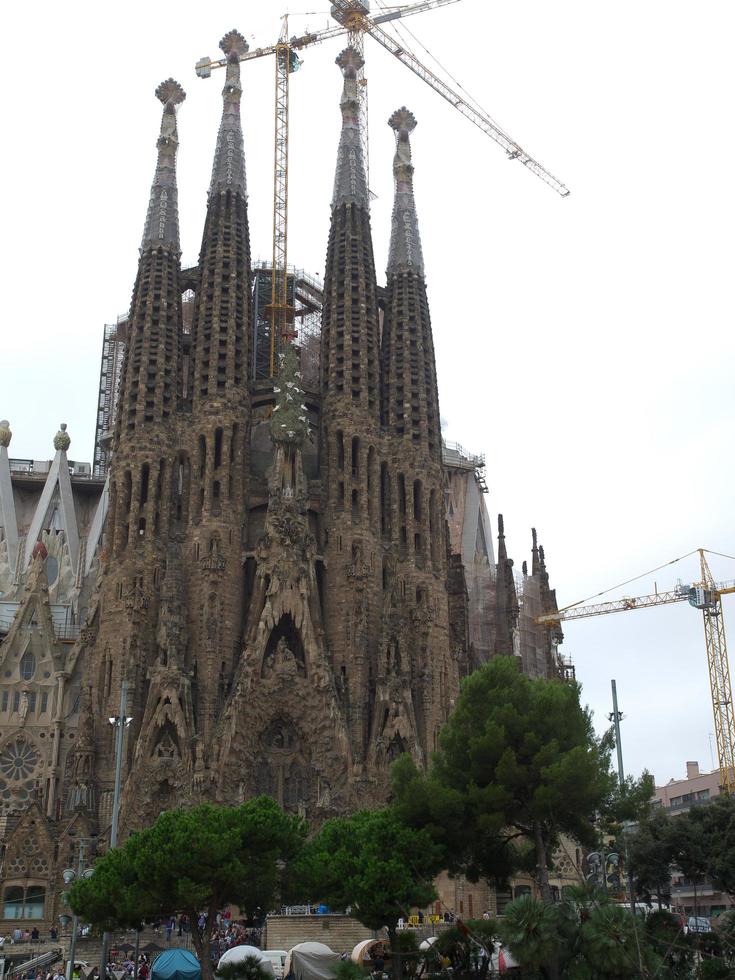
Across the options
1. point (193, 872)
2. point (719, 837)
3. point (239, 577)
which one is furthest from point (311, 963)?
point (239, 577)

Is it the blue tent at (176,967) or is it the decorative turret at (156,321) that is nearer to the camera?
the blue tent at (176,967)

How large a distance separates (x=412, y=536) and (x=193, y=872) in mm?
30791

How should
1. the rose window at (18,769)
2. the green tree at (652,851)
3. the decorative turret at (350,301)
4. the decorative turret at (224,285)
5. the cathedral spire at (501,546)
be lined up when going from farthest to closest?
the cathedral spire at (501,546) < the decorative turret at (350,301) < the decorative turret at (224,285) < the rose window at (18,769) < the green tree at (652,851)

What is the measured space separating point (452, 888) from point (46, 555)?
3076 centimetres

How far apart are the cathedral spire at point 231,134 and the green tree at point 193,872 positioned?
139 ft

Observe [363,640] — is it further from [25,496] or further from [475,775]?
[25,496]

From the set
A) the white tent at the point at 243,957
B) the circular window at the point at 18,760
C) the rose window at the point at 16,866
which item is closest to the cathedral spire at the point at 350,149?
the circular window at the point at 18,760

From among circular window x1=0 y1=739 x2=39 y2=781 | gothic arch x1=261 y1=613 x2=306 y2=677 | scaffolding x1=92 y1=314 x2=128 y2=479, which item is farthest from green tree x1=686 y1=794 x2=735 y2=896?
scaffolding x1=92 y1=314 x2=128 y2=479

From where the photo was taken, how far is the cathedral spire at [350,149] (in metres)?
66.9

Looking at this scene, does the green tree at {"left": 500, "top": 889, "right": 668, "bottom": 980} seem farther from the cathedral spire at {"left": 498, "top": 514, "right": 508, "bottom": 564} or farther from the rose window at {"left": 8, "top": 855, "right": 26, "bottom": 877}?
the cathedral spire at {"left": 498, "top": 514, "right": 508, "bottom": 564}

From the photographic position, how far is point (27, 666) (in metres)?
60.8

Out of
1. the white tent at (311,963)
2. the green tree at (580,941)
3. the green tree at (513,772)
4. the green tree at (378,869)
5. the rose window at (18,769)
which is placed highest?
the rose window at (18,769)

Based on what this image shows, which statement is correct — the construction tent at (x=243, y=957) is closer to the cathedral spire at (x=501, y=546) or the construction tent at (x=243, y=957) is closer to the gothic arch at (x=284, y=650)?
the gothic arch at (x=284, y=650)

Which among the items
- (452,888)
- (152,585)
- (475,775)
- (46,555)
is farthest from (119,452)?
(475,775)
